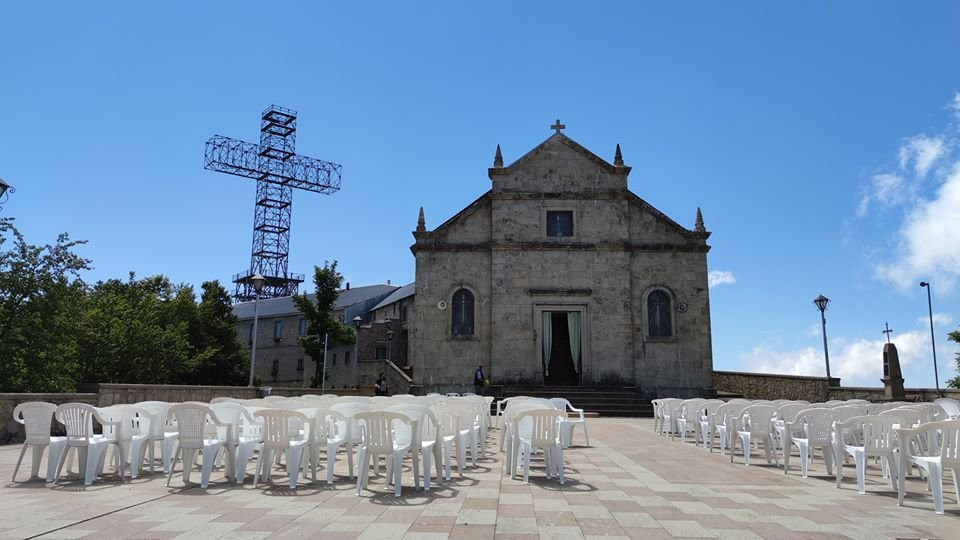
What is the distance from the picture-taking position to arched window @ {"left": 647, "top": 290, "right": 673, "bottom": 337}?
2389 centimetres

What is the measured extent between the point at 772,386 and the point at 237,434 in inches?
811

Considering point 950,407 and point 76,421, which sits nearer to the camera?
point 76,421

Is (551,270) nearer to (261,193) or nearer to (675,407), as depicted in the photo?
(675,407)

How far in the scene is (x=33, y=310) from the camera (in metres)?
16.7

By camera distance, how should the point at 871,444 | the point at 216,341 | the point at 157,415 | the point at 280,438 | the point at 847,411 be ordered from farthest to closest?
the point at 216,341, the point at 847,411, the point at 157,415, the point at 871,444, the point at 280,438

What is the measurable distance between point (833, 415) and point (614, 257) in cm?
1625

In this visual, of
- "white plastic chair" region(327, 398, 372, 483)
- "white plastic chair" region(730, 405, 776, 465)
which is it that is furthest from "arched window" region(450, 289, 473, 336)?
"white plastic chair" region(327, 398, 372, 483)

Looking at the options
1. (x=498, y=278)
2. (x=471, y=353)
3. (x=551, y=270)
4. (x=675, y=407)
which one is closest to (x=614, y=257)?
(x=551, y=270)

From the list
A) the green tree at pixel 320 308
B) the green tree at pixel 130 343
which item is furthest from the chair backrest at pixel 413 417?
the green tree at pixel 320 308

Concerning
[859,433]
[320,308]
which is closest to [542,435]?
[859,433]

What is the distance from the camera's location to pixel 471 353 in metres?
23.7

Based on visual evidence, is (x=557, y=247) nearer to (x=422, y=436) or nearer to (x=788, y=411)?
(x=788, y=411)

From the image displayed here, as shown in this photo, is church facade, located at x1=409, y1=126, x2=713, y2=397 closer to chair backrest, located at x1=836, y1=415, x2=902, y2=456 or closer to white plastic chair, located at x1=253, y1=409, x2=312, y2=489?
chair backrest, located at x1=836, y1=415, x2=902, y2=456

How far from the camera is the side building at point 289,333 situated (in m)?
52.3
